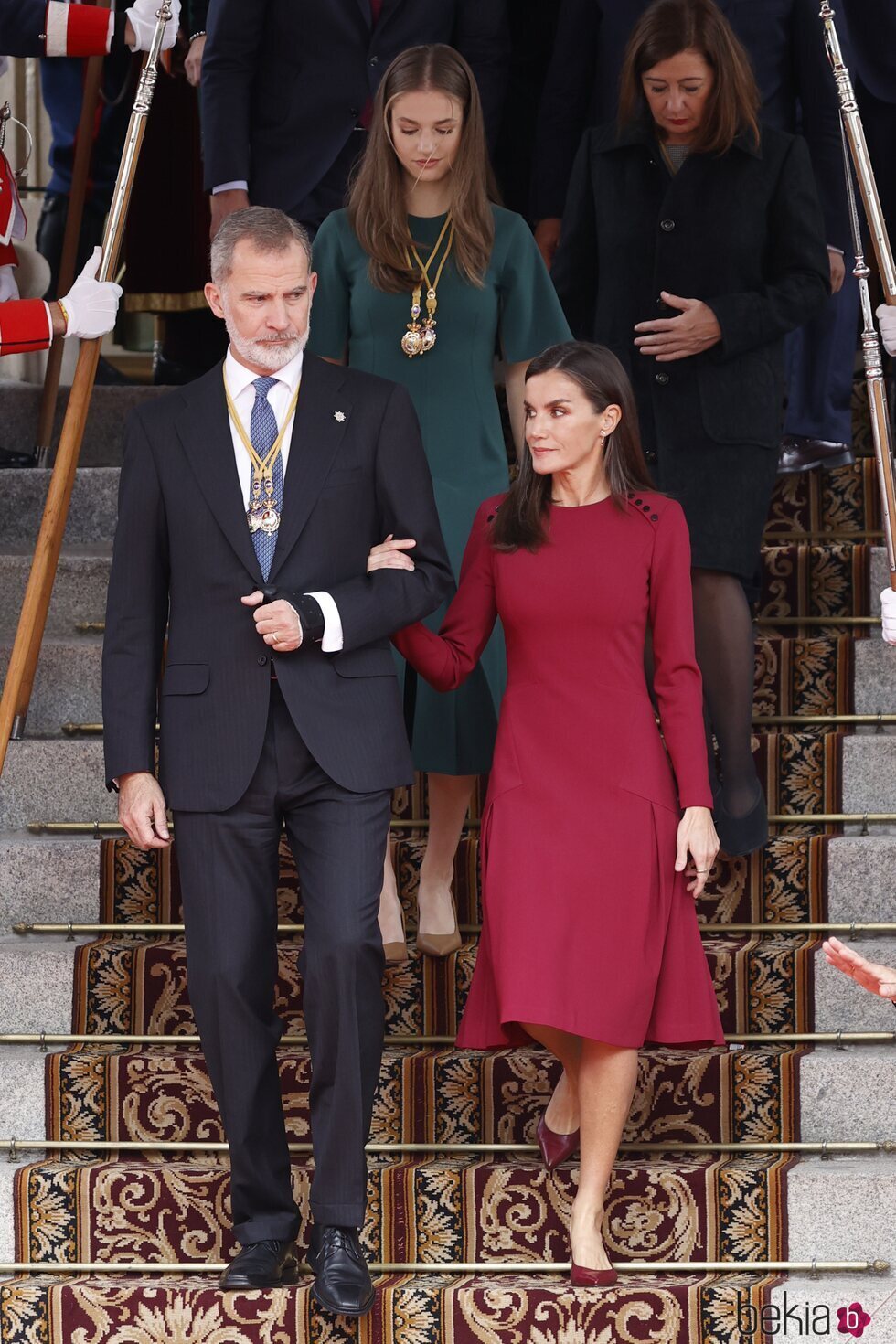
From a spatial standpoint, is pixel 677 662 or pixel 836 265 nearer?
pixel 677 662

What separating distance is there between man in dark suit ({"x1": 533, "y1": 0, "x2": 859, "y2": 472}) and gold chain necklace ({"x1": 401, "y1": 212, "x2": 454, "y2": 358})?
103 centimetres

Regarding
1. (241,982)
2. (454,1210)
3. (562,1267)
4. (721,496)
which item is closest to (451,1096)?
(454,1210)

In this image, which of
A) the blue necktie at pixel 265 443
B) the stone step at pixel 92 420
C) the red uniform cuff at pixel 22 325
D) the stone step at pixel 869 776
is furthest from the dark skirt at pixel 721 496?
the stone step at pixel 92 420

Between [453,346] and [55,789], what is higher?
[453,346]

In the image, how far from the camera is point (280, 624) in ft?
10.1

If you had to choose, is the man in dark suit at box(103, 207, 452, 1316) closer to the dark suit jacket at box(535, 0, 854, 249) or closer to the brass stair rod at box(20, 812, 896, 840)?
the brass stair rod at box(20, 812, 896, 840)

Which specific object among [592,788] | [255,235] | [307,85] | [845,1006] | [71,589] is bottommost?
[845,1006]

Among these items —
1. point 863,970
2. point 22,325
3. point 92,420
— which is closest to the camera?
point 863,970

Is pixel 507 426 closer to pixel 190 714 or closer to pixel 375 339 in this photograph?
pixel 375 339

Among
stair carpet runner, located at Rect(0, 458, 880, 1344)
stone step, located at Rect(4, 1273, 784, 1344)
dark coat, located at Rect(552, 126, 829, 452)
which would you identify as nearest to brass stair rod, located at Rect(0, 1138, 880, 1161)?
stair carpet runner, located at Rect(0, 458, 880, 1344)

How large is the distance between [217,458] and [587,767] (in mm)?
750

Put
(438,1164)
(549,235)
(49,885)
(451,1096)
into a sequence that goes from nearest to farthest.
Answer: (438,1164), (451,1096), (49,885), (549,235)

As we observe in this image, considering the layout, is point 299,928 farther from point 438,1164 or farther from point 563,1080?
point 563,1080

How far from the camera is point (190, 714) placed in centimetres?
320
